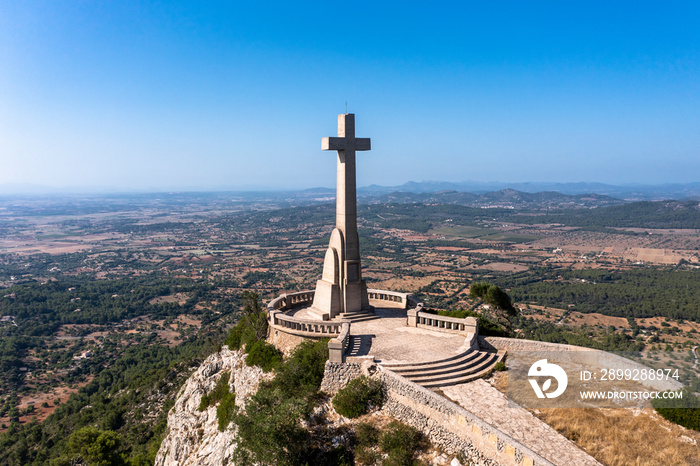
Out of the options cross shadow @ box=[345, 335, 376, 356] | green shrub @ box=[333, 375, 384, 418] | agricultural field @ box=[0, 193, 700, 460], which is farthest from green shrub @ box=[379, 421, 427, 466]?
agricultural field @ box=[0, 193, 700, 460]

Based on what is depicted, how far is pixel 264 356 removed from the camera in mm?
23797

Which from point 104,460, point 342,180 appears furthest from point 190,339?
point 342,180

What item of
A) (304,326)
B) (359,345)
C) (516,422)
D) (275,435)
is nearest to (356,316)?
(304,326)

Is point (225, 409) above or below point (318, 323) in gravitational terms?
below

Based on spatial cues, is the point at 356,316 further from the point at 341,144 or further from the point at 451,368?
the point at 341,144

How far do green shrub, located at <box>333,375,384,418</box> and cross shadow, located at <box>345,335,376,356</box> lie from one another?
2.48m

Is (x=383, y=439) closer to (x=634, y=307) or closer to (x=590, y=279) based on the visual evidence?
(x=634, y=307)

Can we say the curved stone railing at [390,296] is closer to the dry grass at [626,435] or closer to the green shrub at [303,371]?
the green shrub at [303,371]

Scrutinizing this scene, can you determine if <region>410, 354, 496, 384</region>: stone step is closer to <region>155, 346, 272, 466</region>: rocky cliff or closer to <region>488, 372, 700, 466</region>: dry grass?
<region>488, 372, 700, 466</region>: dry grass

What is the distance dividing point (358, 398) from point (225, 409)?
10.1 meters

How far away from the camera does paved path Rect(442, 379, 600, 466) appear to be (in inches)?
544

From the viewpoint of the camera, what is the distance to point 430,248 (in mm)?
188250

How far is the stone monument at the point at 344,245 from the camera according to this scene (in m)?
25.6

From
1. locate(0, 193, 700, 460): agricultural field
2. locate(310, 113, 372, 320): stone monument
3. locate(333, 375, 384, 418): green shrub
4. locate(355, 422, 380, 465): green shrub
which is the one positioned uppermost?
locate(310, 113, 372, 320): stone monument
